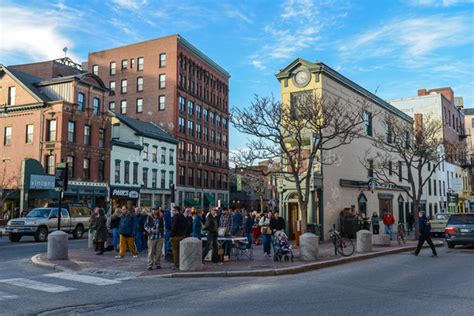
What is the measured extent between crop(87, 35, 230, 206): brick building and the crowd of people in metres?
37.5

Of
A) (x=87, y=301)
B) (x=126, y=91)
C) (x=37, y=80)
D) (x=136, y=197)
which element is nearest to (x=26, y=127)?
(x=37, y=80)

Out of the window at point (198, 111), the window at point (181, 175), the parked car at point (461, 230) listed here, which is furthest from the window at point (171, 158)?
the parked car at point (461, 230)

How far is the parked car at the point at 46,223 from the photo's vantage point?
23453mm

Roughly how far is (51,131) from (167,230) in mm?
27286

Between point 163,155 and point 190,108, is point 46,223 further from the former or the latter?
point 190,108

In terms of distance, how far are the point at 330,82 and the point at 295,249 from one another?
10846mm

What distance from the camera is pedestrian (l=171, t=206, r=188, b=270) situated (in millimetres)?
13133

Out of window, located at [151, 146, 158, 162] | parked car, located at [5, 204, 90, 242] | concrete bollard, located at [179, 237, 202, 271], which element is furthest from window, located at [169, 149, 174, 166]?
concrete bollard, located at [179, 237, 202, 271]

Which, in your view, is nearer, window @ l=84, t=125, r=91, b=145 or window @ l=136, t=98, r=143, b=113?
window @ l=84, t=125, r=91, b=145

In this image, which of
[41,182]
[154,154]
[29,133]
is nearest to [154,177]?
[154,154]

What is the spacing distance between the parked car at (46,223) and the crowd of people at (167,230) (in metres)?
6.17

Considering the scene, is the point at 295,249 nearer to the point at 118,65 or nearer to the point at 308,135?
the point at 308,135

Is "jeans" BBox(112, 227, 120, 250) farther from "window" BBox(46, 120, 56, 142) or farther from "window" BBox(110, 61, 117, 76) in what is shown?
"window" BBox(110, 61, 117, 76)

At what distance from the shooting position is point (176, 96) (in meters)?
57.5
